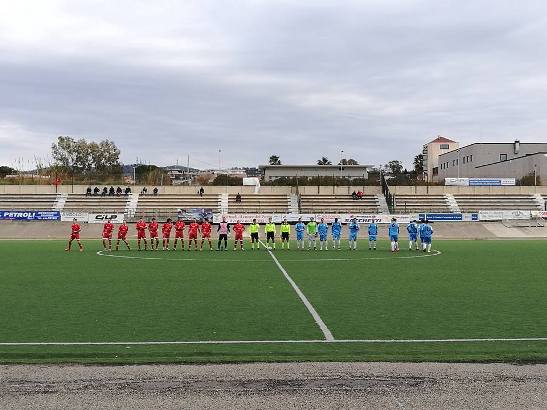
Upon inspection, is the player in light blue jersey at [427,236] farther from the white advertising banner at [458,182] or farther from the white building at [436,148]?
the white building at [436,148]

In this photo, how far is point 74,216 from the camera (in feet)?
173

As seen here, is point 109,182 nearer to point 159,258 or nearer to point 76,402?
point 159,258

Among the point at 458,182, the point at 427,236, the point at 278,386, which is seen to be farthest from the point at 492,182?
the point at 278,386

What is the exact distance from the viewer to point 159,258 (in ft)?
83.7

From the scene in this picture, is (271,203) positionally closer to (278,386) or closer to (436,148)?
(278,386)

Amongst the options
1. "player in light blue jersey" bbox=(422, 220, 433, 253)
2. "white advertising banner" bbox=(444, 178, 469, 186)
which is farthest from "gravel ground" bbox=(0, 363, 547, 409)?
"white advertising banner" bbox=(444, 178, 469, 186)

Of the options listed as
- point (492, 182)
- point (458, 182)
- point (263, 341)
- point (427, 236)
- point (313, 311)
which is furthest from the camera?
point (458, 182)

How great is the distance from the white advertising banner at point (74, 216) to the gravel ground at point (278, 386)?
46467mm

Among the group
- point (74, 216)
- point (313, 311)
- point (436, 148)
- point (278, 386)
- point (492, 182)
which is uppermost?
point (436, 148)

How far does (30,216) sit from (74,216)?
3.89 m

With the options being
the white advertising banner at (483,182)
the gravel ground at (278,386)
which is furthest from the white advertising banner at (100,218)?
the gravel ground at (278,386)

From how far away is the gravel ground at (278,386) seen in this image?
6.13 meters

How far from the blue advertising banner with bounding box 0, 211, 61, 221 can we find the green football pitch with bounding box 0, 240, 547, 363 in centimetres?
3261

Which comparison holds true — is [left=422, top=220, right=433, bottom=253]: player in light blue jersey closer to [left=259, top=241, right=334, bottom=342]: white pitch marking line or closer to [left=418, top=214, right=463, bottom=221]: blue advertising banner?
[left=259, top=241, right=334, bottom=342]: white pitch marking line
